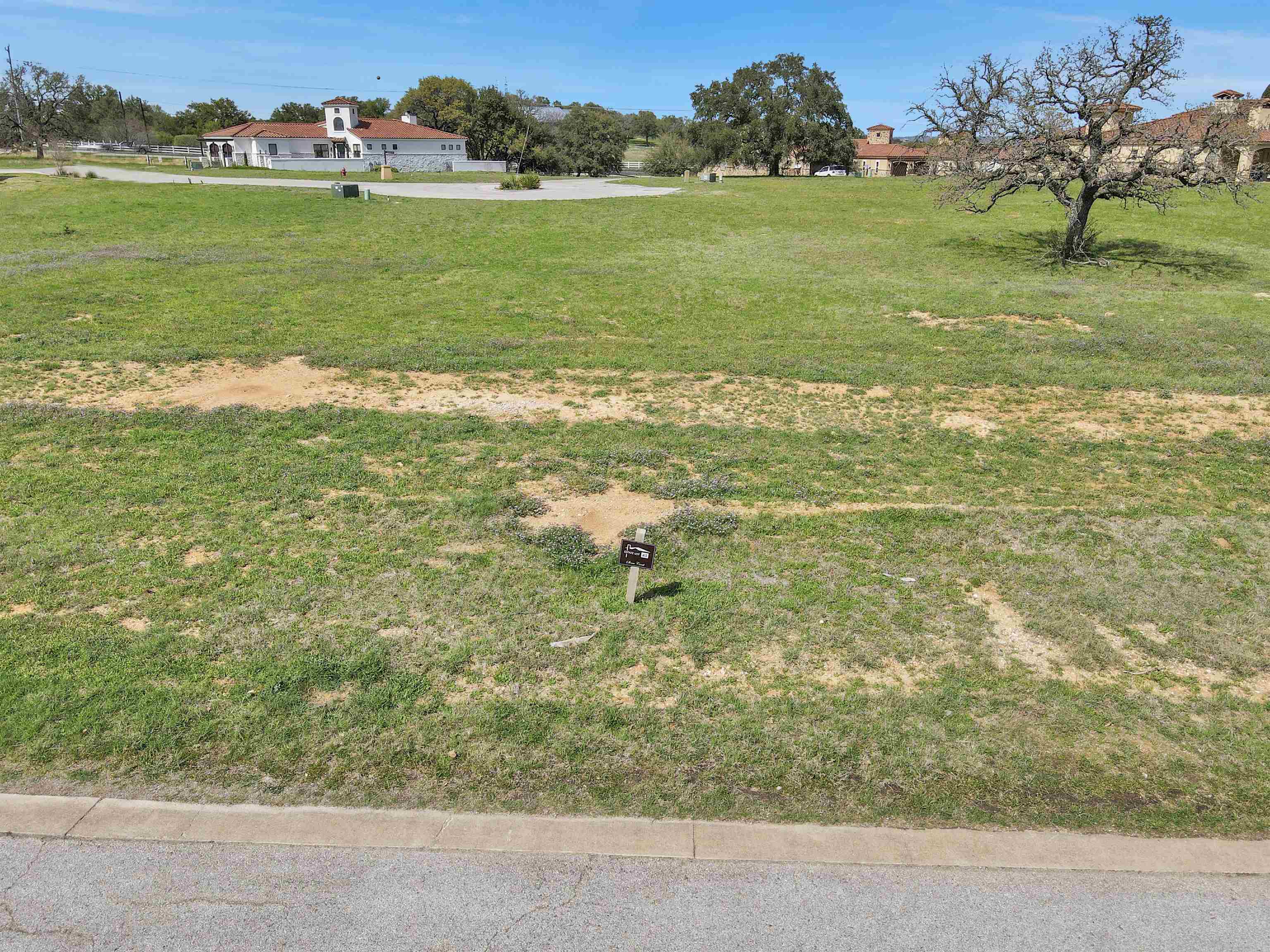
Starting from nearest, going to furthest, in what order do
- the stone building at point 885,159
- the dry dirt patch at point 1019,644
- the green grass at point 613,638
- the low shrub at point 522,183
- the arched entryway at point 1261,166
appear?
the green grass at point 613,638 → the dry dirt patch at point 1019,644 → the arched entryway at point 1261,166 → the low shrub at point 522,183 → the stone building at point 885,159

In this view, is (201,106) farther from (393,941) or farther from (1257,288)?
(393,941)

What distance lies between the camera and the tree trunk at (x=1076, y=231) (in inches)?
891

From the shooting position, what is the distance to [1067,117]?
19.8m

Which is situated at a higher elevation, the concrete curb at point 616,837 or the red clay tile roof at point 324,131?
the red clay tile roof at point 324,131

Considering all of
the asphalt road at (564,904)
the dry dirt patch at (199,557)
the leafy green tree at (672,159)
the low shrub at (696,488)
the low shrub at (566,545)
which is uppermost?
the leafy green tree at (672,159)

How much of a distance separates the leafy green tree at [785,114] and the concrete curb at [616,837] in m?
54.3

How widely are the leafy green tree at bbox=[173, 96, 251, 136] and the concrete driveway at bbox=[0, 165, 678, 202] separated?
5272 centimetres

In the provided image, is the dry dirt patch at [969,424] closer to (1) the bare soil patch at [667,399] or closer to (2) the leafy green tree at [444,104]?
(1) the bare soil patch at [667,399]

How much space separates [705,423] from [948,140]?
1529 centimetres

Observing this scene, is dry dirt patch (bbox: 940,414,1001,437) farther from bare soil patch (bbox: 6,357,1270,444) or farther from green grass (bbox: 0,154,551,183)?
green grass (bbox: 0,154,551,183)

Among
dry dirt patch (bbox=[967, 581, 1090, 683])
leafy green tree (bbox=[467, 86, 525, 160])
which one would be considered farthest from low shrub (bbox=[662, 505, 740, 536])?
leafy green tree (bbox=[467, 86, 525, 160])

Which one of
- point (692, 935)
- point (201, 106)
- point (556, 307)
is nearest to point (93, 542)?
point (692, 935)

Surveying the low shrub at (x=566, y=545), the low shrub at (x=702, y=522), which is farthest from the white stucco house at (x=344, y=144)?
the low shrub at (x=566, y=545)

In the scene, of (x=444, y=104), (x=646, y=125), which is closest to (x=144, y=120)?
(x=444, y=104)
